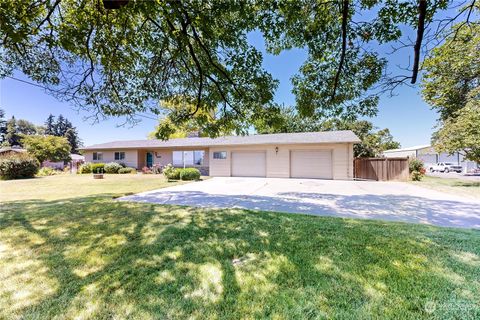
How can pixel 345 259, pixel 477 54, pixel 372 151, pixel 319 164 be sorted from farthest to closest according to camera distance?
pixel 372 151 → pixel 319 164 → pixel 477 54 → pixel 345 259

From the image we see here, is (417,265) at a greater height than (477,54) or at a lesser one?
lesser

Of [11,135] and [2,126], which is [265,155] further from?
[2,126]

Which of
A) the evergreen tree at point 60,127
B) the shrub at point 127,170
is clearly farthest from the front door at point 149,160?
the evergreen tree at point 60,127

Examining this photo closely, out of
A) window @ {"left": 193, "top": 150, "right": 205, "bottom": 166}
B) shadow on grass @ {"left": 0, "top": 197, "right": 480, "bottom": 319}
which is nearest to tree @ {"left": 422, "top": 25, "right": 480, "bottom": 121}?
shadow on grass @ {"left": 0, "top": 197, "right": 480, "bottom": 319}

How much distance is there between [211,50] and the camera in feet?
16.8

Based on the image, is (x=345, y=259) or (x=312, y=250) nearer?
(x=345, y=259)

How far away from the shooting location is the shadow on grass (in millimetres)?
1945

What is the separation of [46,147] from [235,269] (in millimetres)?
30663

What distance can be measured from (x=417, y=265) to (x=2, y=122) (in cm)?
6563

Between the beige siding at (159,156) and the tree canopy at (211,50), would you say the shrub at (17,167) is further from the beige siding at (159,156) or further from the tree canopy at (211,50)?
the tree canopy at (211,50)

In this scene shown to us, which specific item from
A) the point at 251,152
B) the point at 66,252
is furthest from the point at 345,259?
the point at 251,152

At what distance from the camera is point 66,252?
121 inches

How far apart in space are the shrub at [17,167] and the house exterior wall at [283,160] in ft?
43.5

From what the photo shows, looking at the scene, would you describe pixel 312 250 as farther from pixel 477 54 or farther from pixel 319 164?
pixel 477 54
